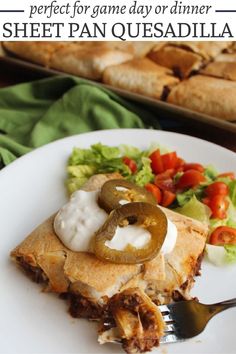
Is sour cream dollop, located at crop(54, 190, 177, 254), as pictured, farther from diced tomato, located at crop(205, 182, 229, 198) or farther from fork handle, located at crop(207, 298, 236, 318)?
diced tomato, located at crop(205, 182, 229, 198)

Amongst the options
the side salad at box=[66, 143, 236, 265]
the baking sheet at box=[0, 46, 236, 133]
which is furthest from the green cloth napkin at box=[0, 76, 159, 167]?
the side salad at box=[66, 143, 236, 265]

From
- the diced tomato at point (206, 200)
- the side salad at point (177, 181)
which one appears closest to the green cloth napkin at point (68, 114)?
the side salad at point (177, 181)

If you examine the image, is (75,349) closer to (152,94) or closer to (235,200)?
(235,200)

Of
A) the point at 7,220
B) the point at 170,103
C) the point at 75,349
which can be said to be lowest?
the point at 75,349

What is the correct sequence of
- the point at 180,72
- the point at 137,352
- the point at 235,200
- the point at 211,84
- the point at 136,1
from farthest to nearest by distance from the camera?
the point at 136,1 < the point at 180,72 < the point at 211,84 < the point at 235,200 < the point at 137,352

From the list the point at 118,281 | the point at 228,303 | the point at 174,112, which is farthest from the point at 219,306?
the point at 174,112

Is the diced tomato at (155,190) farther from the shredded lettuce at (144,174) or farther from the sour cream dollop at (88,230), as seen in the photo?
the sour cream dollop at (88,230)

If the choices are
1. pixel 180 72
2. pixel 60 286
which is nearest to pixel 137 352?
pixel 60 286
